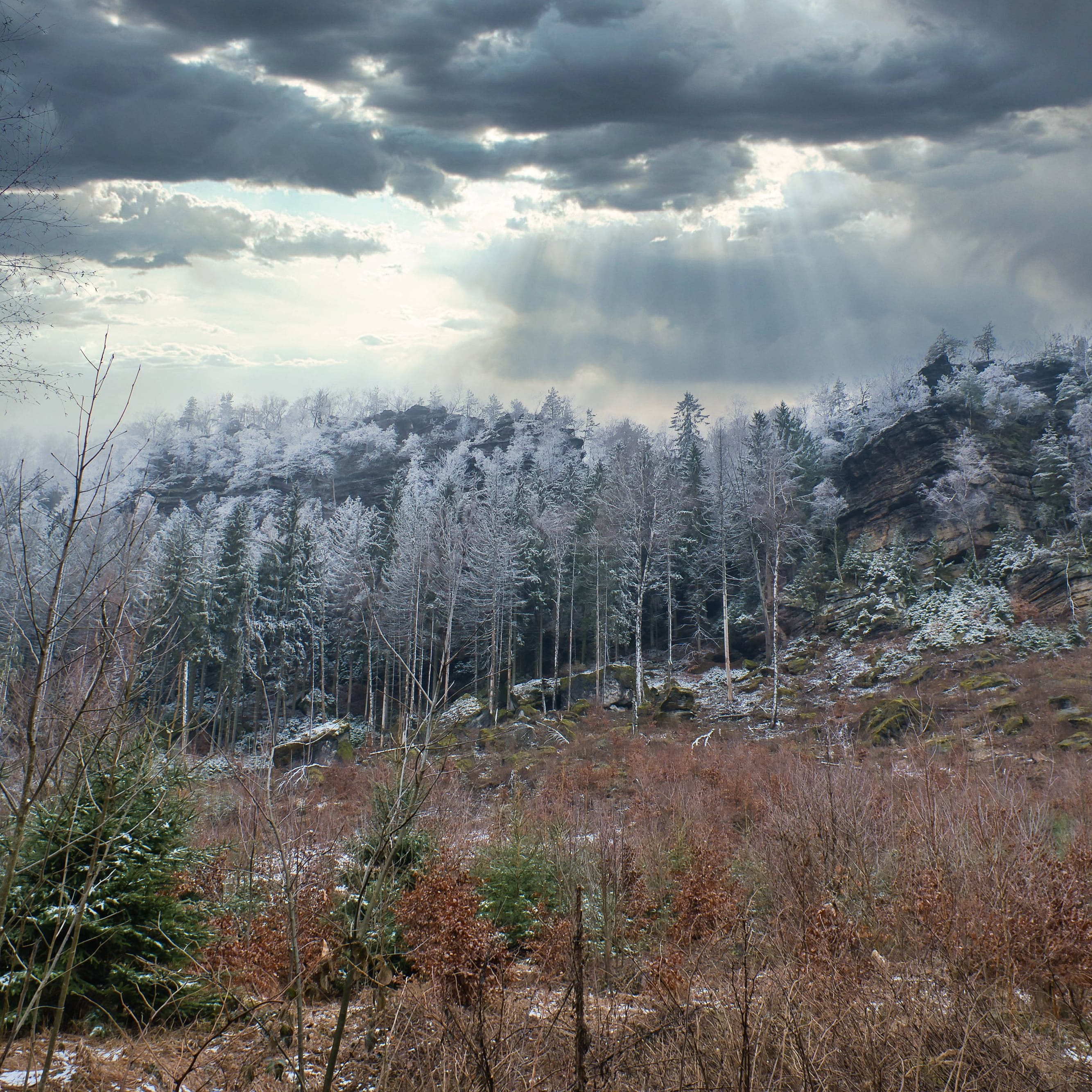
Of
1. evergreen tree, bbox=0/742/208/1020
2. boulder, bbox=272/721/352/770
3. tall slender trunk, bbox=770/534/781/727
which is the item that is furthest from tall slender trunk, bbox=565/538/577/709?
evergreen tree, bbox=0/742/208/1020

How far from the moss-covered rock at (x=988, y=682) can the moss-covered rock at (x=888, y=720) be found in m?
2.61

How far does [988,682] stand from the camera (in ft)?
85.7

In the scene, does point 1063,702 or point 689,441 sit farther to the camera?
point 689,441

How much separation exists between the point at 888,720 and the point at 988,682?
228 inches

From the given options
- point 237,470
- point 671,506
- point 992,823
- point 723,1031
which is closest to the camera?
point 723,1031

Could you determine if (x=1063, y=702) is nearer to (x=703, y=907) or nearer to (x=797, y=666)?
(x=797, y=666)

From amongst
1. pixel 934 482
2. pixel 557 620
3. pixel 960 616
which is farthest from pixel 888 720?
pixel 934 482

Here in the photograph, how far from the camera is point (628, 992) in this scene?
573 cm

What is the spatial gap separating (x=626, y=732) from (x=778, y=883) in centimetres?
1949

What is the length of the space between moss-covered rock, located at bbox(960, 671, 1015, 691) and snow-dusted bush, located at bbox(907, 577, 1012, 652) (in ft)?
14.0

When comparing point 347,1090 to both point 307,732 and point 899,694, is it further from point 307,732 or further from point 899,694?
point 307,732

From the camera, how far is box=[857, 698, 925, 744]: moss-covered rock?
2241 cm

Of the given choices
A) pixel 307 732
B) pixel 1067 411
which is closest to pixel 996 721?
pixel 307 732

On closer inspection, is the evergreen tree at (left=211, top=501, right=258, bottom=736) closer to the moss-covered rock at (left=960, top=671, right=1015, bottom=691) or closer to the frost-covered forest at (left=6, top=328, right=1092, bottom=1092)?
the frost-covered forest at (left=6, top=328, right=1092, bottom=1092)
